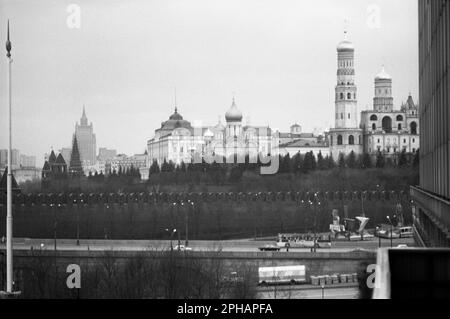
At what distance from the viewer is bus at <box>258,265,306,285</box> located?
74.4 ft

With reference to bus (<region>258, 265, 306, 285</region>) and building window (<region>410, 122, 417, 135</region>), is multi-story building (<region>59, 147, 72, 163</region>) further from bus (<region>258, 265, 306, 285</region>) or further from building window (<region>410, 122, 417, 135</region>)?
bus (<region>258, 265, 306, 285</region>)

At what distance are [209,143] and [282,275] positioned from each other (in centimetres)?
5990

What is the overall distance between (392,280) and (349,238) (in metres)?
30.0

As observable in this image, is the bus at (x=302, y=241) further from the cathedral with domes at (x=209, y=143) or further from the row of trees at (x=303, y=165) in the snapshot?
the cathedral with domes at (x=209, y=143)

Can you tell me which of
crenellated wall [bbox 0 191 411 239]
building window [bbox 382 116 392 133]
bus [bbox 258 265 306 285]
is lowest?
bus [bbox 258 265 306 285]

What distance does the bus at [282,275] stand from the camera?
22688mm

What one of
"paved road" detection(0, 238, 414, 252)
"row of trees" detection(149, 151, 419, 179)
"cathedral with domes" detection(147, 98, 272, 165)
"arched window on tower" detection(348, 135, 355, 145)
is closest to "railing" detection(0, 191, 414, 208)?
"row of trees" detection(149, 151, 419, 179)

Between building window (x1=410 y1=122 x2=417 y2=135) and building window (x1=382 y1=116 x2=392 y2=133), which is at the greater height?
building window (x1=382 y1=116 x2=392 y2=133)

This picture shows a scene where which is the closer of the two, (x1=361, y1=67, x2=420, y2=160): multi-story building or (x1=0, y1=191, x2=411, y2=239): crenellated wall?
(x1=0, y1=191, x2=411, y2=239): crenellated wall

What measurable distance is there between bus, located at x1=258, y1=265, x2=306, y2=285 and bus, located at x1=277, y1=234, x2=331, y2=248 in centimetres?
850

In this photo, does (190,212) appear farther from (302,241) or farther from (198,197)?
(302,241)

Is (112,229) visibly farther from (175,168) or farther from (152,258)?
(175,168)
